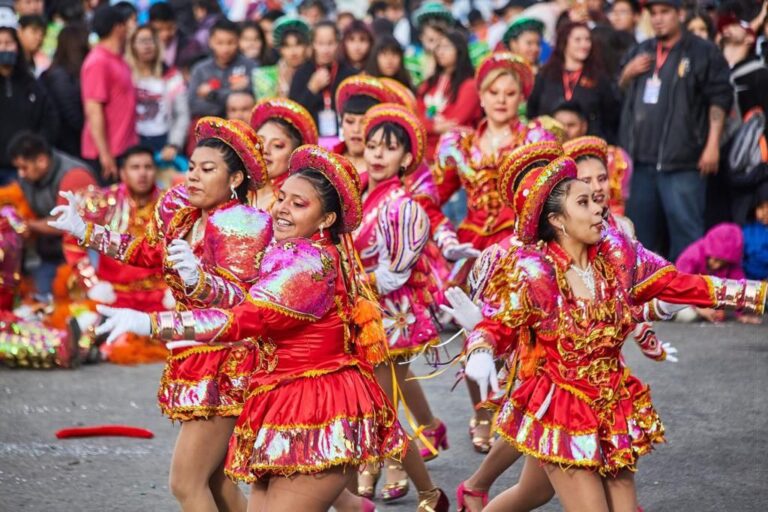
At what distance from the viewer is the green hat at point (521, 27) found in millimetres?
11773

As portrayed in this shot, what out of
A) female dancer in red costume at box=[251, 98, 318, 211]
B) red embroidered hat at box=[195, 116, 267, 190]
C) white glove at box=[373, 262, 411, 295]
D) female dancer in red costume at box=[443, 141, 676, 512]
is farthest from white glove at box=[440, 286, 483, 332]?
female dancer in red costume at box=[251, 98, 318, 211]

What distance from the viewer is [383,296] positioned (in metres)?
6.59

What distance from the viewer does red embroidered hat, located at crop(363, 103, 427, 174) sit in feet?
22.5

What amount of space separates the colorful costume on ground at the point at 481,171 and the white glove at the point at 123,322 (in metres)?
3.31

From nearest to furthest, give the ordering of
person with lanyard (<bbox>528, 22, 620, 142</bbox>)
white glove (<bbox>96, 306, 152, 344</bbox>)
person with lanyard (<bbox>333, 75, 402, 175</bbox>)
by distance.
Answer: white glove (<bbox>96, 306, 152, 344</bbox>), person with lanyard (<bbox>333, 75, 402, 175</bbox>), person with lanyard (<bbox>528, 22, 620, 142</bbox>)

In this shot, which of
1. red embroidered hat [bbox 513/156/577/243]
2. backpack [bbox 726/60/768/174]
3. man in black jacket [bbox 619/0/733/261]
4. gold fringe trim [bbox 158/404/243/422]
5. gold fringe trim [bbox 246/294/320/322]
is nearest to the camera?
gold fringe trim [bbox 246/294/320/322]

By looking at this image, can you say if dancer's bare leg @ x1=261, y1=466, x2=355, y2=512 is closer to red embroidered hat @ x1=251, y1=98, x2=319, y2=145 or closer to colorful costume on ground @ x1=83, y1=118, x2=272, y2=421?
colorful costume on ground @ x1=83, y1=118, x2=272, y2=421

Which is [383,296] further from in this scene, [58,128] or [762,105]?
[58,128]

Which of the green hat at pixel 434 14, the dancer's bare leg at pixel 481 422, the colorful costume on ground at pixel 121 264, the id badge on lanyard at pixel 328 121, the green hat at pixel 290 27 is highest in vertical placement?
the green hat at pixel 434 14

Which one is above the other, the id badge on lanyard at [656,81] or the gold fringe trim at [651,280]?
the id badge on lanyard at [656,81]

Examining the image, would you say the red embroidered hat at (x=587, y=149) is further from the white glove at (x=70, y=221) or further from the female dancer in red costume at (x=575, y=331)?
the white glove at (x=70, y=221)

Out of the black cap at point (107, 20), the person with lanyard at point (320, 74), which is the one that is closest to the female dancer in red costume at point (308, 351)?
the person with lanyard at point (320, 74)

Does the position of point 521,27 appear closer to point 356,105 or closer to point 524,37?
point 524,37

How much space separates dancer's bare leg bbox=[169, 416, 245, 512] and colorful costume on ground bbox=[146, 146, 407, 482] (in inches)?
13.6
